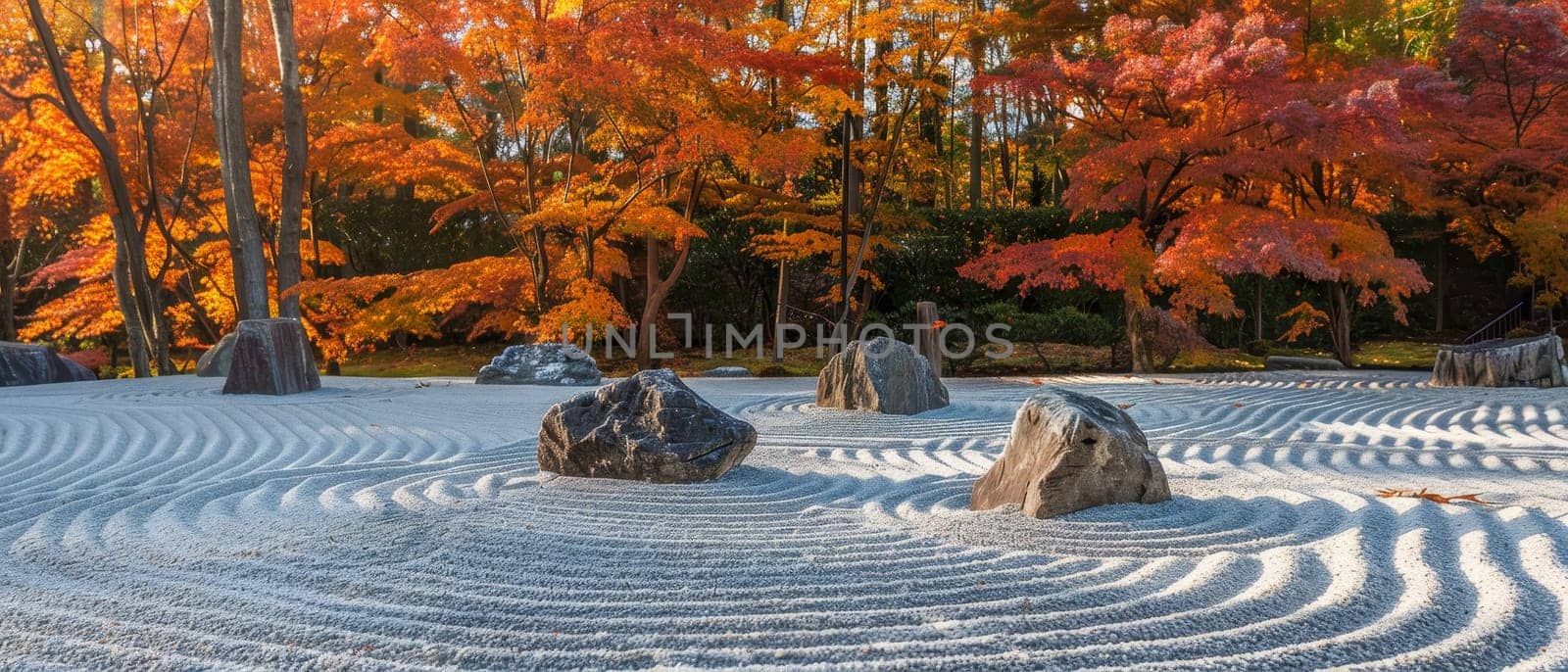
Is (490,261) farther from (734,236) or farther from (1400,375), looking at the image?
(1400,375)

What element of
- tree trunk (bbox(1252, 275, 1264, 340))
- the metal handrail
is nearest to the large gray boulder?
tree trunk (bbox(1252, 275, 1264, 340))

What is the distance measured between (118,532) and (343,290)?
25.9 feet

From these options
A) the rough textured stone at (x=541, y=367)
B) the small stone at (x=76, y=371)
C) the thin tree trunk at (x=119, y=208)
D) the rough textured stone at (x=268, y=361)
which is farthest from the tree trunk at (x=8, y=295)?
the rough textured stone at (x=541, y=367)

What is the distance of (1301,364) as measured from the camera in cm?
1052

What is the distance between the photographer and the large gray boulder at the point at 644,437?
3.79 meters

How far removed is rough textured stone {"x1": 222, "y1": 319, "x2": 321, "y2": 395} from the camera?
24.1ft

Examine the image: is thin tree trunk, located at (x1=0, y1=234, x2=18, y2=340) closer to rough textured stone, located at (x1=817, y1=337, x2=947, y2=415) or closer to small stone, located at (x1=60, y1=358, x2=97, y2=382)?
small stone, located at (x1=60, y1=358, x2=97, y2=382)

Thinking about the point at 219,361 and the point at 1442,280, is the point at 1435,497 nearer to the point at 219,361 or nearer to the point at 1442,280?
the point at 219,361

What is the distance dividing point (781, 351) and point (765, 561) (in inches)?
352

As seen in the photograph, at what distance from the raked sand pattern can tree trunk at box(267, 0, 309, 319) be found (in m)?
5.39

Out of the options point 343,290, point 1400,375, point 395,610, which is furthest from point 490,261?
point 1400,375

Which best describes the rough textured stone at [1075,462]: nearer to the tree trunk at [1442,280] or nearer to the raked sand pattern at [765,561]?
the raked sand pattern at [765,561]

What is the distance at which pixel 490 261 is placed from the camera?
1055cm

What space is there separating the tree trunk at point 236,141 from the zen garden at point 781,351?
6cm
